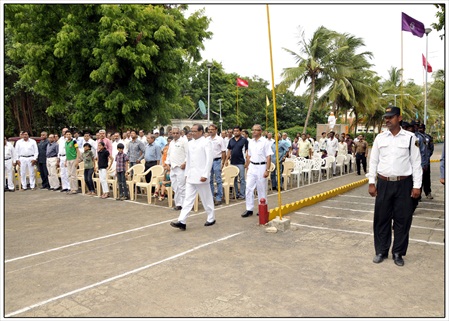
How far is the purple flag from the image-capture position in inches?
525

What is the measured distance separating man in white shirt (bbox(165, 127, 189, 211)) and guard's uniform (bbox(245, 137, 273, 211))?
1544mm

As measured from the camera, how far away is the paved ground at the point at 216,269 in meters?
3.97

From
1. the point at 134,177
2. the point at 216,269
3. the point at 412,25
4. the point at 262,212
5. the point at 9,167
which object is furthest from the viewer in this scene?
the point at 412,25

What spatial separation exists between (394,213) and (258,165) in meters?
3.27

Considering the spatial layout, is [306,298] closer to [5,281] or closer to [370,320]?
[370,320]

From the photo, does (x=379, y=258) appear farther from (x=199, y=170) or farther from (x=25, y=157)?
(x=25, y=157)

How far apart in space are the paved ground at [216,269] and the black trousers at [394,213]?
0.85ft

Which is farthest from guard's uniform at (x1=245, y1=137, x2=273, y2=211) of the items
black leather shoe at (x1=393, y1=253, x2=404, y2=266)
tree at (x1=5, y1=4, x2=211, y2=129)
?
tree at (x1=5, y1=4, x2=211, y2=129)

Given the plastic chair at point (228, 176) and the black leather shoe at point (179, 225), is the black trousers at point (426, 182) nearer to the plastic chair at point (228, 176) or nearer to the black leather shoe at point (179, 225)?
the plastic chair at point (228, 176)

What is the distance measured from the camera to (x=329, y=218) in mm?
8039

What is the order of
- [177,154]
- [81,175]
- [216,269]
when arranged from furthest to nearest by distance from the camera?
[81,175] < [177,154] < [216,269]

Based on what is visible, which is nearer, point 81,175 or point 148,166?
point 148,166

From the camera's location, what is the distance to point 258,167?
8.12 metres

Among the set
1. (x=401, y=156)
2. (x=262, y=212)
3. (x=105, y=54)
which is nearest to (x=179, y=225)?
(x=262, y=212)
